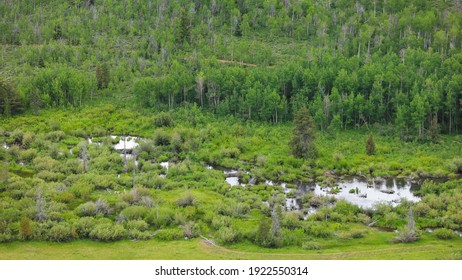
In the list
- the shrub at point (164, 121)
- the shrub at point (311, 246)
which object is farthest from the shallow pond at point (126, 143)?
the shrub at point (311, 246)

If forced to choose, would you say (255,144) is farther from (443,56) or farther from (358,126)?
(443,56)

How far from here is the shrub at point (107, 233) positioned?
59469 millimetres

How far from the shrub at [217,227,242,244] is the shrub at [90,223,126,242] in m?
10.3

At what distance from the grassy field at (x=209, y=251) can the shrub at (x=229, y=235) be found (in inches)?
42.2

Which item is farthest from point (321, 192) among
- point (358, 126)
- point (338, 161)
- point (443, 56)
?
point (443, 56)

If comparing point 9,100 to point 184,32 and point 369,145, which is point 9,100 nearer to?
point 184,32

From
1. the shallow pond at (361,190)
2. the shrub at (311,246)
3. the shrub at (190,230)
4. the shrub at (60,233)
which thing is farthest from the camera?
the shallow pond at (361,190)

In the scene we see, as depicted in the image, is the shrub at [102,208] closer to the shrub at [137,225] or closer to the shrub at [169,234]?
the shrub at [137,225]

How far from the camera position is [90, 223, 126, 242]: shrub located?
59469mm

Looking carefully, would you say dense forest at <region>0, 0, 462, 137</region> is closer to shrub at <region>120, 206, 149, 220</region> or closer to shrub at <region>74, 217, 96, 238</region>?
shrub at <region>120, 206, 149, 220</region>

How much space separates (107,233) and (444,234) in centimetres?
3552

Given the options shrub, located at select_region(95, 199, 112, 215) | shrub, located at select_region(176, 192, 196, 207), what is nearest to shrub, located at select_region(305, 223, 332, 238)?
shrub, located at select_region(176, 192, 196, 207)

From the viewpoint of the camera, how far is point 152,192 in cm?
7425

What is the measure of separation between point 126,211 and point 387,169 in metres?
41.1
